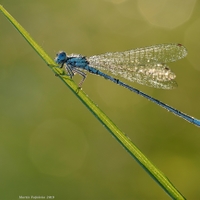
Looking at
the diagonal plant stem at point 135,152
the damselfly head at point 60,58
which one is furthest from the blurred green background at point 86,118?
the diagonal plant stem at point 135,152

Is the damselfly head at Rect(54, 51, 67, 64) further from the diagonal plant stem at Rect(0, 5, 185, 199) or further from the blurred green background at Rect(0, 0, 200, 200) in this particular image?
the diagonal plant stem at Rect(0, 5, 185, 199)

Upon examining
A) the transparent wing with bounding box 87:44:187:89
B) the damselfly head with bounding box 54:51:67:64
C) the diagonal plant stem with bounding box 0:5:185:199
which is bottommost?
the diagonal plant stem with bounding box 0:5:185:199

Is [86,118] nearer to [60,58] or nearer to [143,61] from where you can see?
[60,58]

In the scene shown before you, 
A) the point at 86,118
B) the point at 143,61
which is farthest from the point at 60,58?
the point at 86,118

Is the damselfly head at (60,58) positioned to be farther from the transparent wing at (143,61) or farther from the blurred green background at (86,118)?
the blurred green background at (86,118)

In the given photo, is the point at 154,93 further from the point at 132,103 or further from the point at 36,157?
the point at 36,157

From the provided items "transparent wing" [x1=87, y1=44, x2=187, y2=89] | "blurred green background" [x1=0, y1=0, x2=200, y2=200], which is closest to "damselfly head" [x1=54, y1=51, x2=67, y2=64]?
"transparent wing" [x1=87, y1=44, x2=187, y2=89]


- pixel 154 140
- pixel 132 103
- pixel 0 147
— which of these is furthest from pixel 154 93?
pixel 0 147
